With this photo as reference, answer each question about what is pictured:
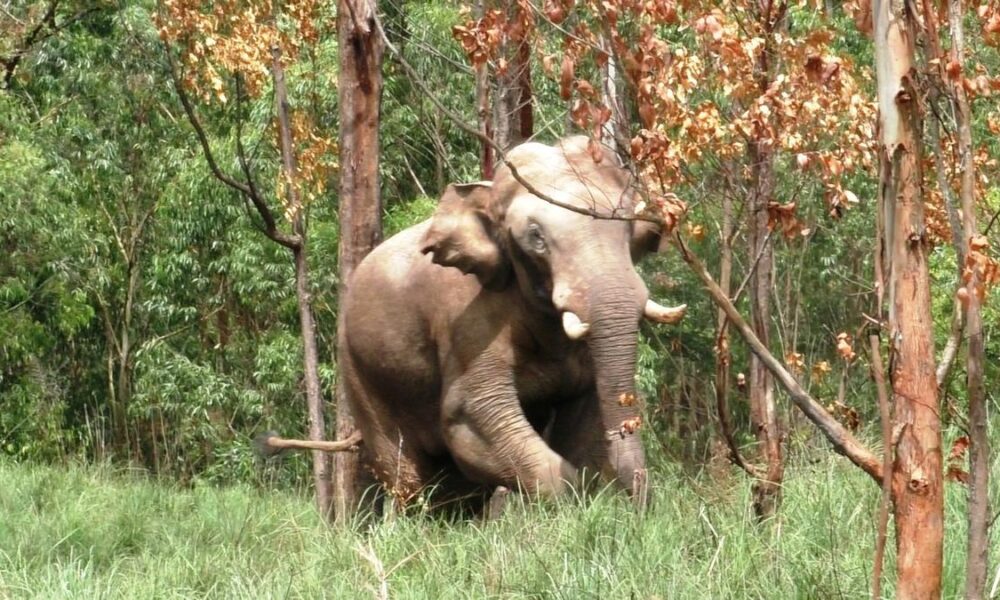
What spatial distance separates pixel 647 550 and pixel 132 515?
12.1ft

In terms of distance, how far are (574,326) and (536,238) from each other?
1.94 feet

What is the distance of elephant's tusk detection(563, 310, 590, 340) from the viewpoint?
7648mm

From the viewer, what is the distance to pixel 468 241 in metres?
8.30

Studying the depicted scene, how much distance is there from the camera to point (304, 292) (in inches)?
550

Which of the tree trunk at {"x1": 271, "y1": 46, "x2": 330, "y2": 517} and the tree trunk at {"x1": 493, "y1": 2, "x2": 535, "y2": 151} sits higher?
the tree trunk at {"x1": 493, "y1": 2, "x2": 535, "y2": 151}

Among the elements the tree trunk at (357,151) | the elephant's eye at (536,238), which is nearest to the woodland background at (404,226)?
the tree trunk at (357,151)

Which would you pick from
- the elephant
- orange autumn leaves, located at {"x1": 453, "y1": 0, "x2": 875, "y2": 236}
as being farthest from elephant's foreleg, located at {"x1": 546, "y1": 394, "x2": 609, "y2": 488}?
orange autumn leaves, located at {"x1": 453, "y1": 0, "x2": 875, "y2": 236}

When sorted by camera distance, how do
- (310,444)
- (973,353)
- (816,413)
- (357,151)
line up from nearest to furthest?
(973,353) → (816,413) → (310,444) → (357,151)

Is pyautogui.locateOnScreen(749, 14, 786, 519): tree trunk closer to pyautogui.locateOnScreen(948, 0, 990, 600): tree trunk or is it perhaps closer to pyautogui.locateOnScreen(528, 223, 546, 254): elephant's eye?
pyautogui.locateOnScreen(528, 223, 546, 254): elephant's eye

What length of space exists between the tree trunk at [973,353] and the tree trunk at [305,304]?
8.22 meters

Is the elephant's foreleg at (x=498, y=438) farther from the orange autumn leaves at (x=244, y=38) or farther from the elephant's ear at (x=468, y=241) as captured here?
the orange autumn leaves at (x=244, y=38)

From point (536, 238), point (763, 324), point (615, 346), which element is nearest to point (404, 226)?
point (536, 238)

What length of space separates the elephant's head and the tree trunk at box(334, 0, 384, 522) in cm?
203

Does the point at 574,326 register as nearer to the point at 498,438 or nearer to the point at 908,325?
the point at 498,438
